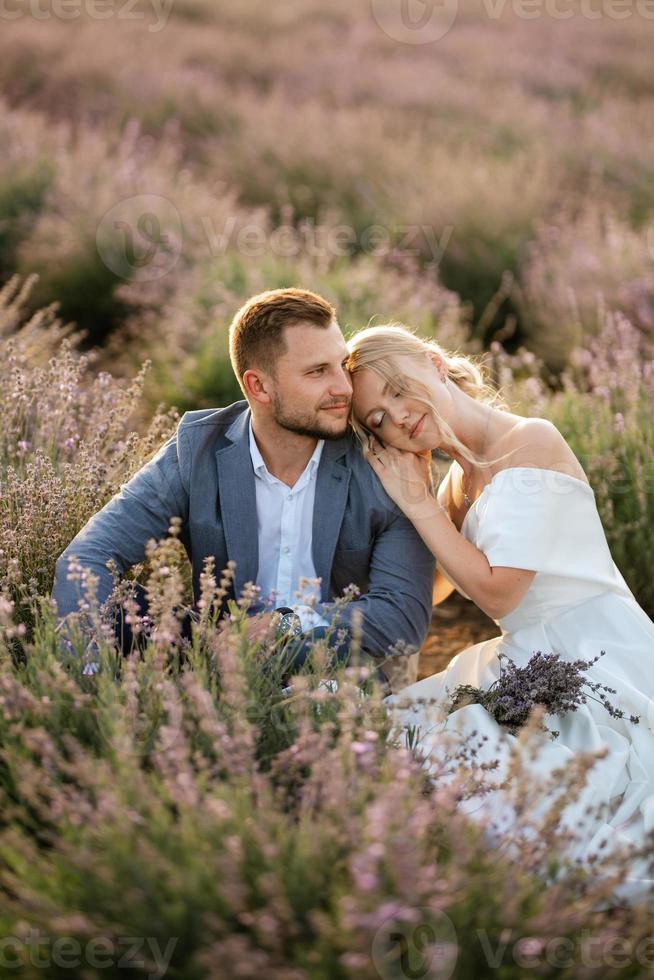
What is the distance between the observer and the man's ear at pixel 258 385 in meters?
2.86

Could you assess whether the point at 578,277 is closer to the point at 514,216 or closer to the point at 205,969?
the point at 514,216

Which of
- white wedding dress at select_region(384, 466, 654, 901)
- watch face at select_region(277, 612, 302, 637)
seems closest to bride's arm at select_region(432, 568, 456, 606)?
white wedding dress at select_region(384, 466, 654, 901)

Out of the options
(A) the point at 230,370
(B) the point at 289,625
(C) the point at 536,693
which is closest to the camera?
(C) the point at 536,693

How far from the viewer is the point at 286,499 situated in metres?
2.99

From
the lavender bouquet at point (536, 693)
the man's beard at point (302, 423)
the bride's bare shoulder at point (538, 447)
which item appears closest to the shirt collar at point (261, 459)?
the man's beard at point (302, 423)

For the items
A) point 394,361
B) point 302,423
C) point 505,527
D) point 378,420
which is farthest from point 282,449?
point 505,527

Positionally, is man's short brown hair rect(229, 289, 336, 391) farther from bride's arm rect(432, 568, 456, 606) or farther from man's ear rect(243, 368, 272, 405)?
bride's arm rect(432, 568, 456, 606)

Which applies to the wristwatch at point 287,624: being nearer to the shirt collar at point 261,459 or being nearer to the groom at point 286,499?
the groom at point 286,499

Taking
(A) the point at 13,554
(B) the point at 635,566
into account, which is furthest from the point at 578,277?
(A) the point at 13,554

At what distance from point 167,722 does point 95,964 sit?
1.91ft

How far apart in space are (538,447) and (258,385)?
2.85 feet

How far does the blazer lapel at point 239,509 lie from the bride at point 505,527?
0.38 meters

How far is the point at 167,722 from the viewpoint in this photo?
81.0 inches

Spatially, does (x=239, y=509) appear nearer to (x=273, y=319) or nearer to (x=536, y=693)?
(x=273, y=319)
